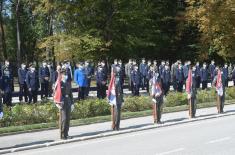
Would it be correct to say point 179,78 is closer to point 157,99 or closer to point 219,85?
point 219,85

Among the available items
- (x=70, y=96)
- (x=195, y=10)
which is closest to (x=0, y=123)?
(x=70, y=96)

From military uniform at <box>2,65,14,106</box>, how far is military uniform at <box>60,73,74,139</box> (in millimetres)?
9170

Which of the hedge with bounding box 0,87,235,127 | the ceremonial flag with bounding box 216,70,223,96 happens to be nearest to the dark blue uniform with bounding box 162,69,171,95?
the hedge with bounding box 0,87,235,127

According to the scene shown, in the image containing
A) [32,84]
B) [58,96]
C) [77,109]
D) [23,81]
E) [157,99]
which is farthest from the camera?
[23,81]

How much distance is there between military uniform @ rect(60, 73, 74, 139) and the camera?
16844 mm

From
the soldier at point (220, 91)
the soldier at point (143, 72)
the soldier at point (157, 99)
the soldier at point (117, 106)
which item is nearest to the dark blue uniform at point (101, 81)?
the soldier at point (143, 72)

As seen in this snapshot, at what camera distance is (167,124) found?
68.5 ft

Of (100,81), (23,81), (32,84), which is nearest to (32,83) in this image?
(32,84)

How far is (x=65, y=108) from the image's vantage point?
17062 mm

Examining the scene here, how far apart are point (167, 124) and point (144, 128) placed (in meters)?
1.56

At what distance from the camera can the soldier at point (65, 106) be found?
16853 mm

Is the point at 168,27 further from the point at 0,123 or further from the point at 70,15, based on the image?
the point at 0,123

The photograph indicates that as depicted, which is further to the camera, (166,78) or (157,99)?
(166,78)

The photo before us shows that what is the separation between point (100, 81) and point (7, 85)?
6594 mm
